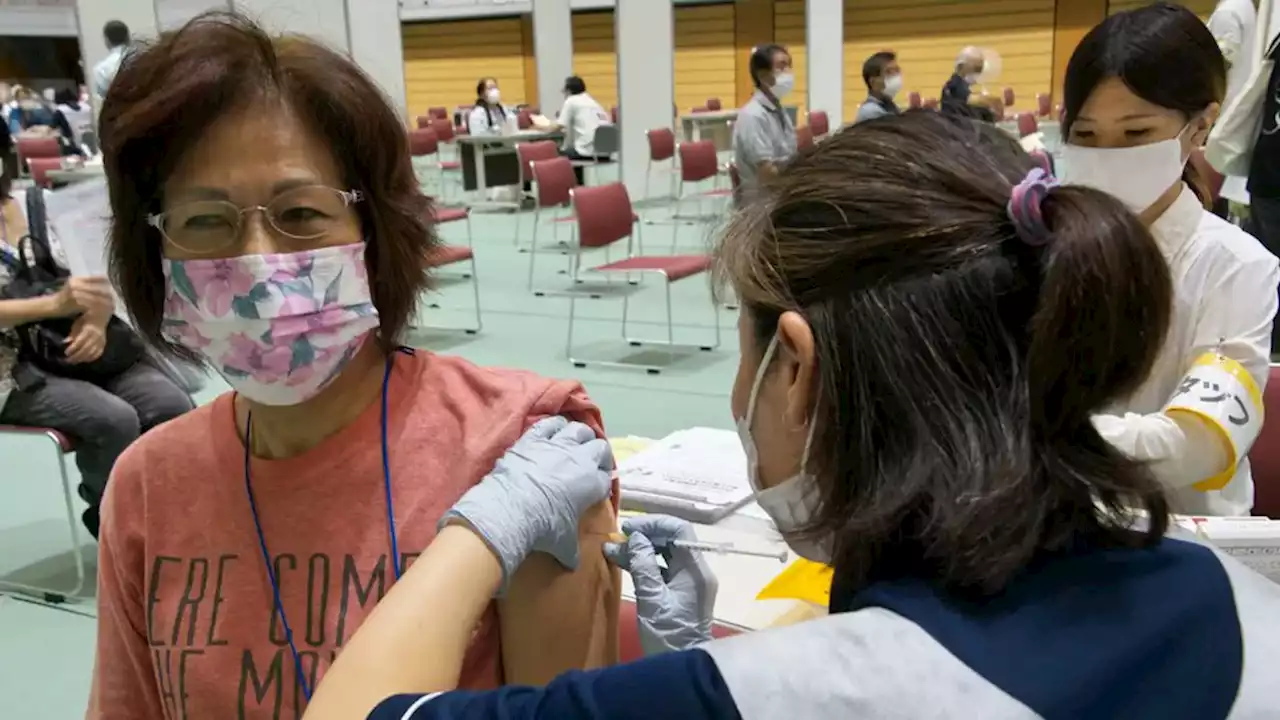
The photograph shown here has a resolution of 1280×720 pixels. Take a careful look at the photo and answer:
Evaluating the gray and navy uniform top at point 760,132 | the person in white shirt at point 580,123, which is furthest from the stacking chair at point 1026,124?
the person in white shirt at point 580,123

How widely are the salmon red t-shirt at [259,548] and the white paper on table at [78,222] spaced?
41.2 inches

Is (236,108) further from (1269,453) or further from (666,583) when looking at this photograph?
(1269,453)

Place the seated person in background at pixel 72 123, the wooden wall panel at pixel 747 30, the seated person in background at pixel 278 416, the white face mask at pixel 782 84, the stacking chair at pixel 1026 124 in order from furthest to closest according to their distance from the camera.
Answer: the wooden wall panel at pixel 747 30 < the seated person in background at pixel 72 123 < the stacking chair at pixel 1026 124 < the white face mask at pixel 782 84 < the seated person in background at pixel 278 416

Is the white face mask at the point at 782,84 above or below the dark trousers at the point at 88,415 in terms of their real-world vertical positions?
above

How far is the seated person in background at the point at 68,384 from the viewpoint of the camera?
284 centimetres

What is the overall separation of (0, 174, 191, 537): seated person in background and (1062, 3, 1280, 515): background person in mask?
2451 mm

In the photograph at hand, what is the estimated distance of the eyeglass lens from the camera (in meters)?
1.14

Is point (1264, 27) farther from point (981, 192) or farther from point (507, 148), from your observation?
point (507, 148)

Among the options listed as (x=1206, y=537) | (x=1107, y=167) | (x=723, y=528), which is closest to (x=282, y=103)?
(x=723, y=528)

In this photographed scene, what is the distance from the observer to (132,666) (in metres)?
1.18

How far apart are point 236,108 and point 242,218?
0.12m

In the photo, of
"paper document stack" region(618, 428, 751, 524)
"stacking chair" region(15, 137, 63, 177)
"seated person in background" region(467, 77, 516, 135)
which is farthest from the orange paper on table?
"stacking chair" region(15, 137, 63, 177)

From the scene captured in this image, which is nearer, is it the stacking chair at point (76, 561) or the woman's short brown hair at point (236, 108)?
the woman's short brown hair at point (236, 108)

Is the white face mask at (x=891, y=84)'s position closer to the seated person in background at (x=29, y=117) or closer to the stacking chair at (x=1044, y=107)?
the stacking chair at (x=1044, y=107)
